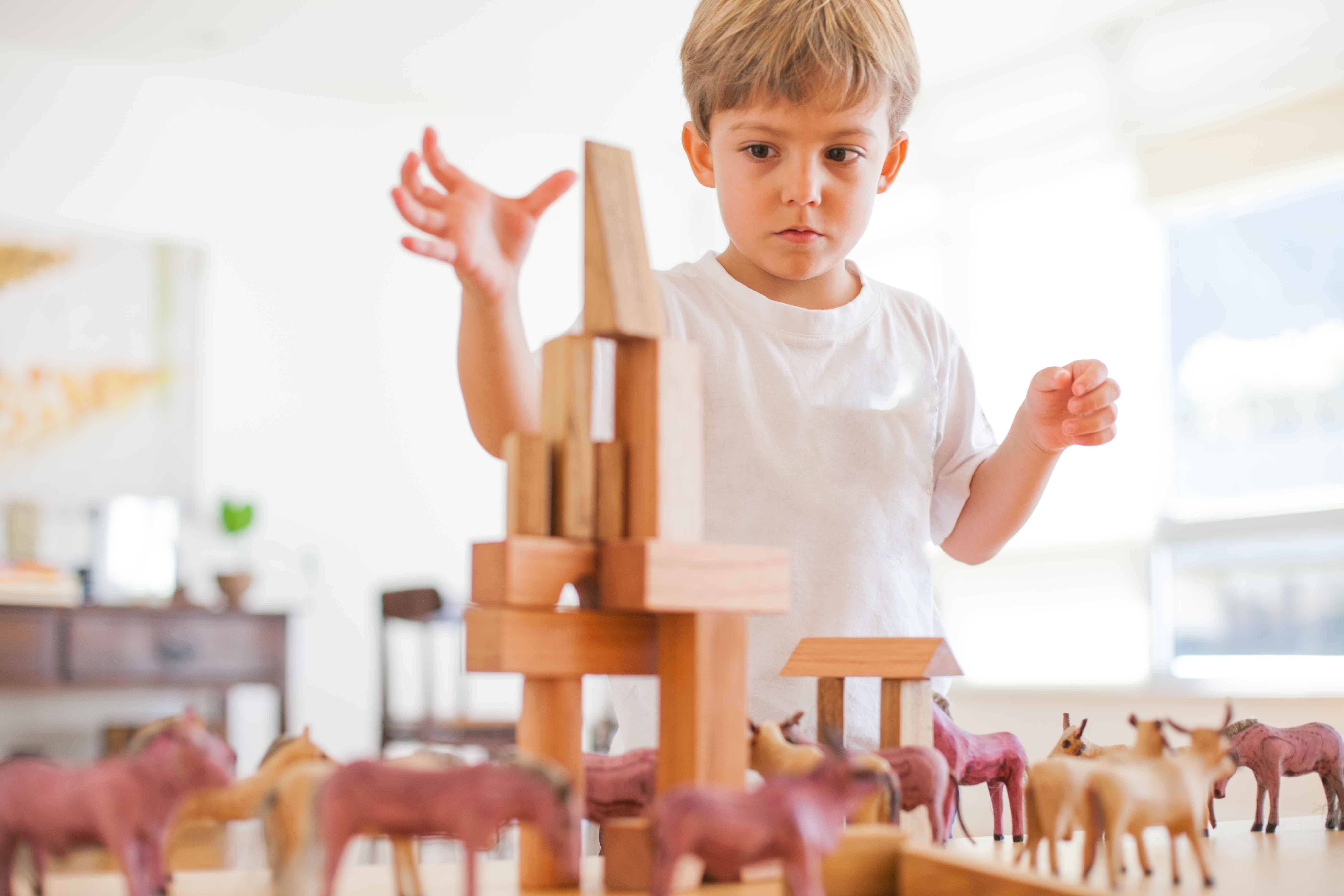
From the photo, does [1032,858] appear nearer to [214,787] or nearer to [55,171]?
[214,787]

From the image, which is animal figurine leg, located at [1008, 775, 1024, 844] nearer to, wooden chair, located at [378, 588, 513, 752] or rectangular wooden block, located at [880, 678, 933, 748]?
rectangular wooden block, located at [880, 678, 933, 748]

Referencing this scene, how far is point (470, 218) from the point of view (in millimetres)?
667

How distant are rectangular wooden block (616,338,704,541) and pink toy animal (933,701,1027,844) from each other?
1.02ft

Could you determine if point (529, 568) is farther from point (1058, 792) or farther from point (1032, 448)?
point (1032, 448)

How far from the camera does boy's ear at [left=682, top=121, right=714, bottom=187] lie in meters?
1.04

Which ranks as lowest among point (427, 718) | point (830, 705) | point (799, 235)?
point (427, 718)

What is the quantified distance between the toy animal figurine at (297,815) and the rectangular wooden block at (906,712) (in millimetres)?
325

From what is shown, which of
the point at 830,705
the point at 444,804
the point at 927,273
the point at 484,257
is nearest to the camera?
the point at 444,804

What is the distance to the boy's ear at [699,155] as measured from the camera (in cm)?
104

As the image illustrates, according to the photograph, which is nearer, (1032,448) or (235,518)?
(1032,448)

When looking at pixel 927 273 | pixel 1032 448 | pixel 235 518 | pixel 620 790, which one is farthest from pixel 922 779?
pixel 927 273

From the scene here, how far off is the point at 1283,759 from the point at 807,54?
0.66 meters

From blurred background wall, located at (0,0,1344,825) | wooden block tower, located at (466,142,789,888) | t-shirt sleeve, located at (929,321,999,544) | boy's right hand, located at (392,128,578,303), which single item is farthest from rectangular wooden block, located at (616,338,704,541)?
blurred background wall, located at (0,0,1344,825)

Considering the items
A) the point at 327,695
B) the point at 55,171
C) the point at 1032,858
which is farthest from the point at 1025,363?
the point at 1032,858
